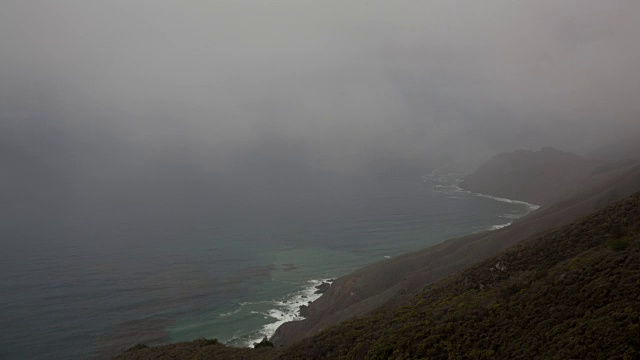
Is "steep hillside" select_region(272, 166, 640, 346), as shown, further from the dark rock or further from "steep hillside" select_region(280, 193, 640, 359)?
"steep hillside" select_region(280, 193, 640, 359)

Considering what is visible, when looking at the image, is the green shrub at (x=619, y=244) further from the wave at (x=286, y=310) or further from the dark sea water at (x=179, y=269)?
the dark sea water at (x=179, y=269)

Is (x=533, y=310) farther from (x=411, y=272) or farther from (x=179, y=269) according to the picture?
(x=179, y=269)

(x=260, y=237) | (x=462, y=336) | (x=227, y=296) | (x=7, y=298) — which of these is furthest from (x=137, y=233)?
(x=462, y=336)

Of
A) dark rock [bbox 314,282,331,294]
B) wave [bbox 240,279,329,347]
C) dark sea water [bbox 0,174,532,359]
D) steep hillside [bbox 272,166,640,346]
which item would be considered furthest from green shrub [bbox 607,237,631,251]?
dark rock [bbox 314,282,331,294]

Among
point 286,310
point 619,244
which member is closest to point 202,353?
point 619,244

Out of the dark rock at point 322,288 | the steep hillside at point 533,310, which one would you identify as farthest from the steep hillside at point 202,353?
the dark rock at point 322,288
